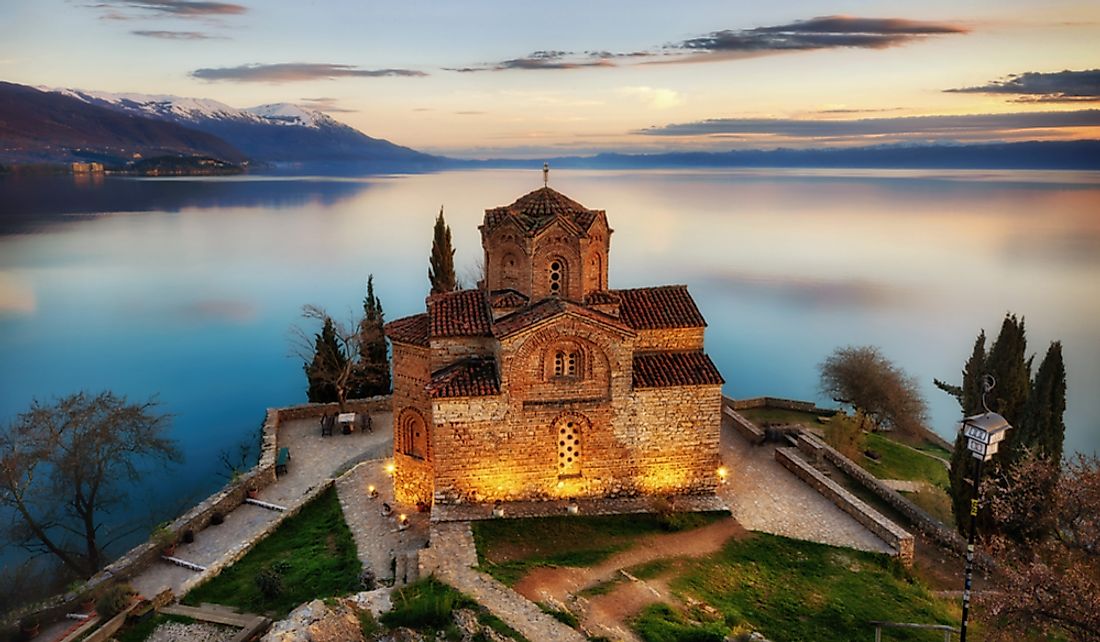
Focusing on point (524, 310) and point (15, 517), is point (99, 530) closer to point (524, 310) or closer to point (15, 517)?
point (15, 517)

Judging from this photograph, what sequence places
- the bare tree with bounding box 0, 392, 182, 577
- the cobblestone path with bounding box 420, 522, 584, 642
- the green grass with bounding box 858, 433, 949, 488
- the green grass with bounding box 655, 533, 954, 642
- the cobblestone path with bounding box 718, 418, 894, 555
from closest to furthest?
1. the cobblestone path with bounding box 420, 522, 584, 642
2. the green grass with bounding box 655, 533, 954, 642
3. the cobblestone path with bounding box 718, 418, 894, 555
4. the bare tree with bounding box 0, 392, 182, 577
5. the green grass with bounding box 858, 433, 949, 488

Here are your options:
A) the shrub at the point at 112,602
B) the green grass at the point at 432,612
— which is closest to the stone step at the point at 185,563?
the shrub at the point at 112,602

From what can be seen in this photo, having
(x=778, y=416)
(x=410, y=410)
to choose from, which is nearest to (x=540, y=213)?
(x=410, y=410)

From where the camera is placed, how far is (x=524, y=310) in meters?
17.2

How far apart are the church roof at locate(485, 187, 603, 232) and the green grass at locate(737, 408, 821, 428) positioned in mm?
13114

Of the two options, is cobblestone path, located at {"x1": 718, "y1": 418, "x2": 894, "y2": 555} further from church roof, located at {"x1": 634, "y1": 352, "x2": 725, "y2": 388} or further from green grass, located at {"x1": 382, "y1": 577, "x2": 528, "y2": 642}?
green grass, located at {"x1": 382, "y1": 577, "x2": 528, "y2": 642}

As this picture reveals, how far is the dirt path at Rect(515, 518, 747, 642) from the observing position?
12.5 metres

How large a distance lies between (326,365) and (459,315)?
46.4 ft

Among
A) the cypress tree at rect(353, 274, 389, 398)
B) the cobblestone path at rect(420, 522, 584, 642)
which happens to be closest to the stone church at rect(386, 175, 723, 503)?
the cobblestone path at rect(420, 522, 584, 642)

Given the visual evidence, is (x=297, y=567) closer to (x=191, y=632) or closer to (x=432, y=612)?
(x=191, y=632)

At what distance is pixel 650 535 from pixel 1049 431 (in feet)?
35.1

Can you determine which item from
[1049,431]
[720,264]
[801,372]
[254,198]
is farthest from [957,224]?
[254,198]

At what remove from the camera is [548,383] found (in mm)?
16656

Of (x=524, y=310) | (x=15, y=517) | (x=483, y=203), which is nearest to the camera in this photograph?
(x=524, y=310)
